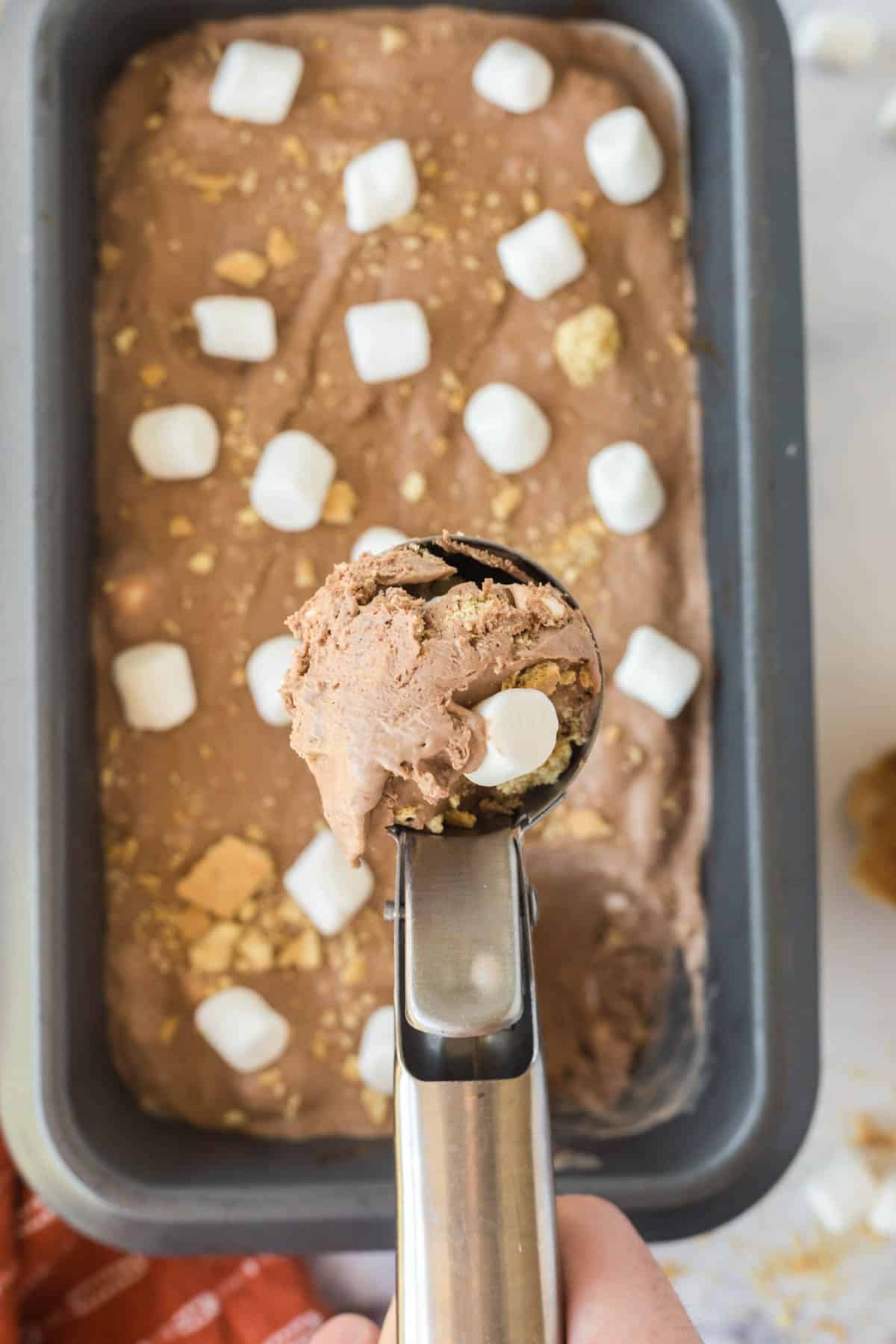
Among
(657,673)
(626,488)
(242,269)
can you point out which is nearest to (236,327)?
(242,269)

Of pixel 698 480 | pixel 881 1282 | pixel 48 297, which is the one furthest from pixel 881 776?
pixel 48 297

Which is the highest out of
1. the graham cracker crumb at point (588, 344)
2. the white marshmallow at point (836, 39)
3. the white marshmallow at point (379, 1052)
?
the white marshmallow at point (836, 39)

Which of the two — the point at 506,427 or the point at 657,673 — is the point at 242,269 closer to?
the point at 506,427

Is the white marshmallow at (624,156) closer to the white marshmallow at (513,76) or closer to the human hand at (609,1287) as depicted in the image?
the white marshmallow at (513,76)

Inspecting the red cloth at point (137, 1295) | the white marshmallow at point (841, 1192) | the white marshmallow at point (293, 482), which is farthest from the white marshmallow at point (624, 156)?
the red cloth at point (137, 1295)

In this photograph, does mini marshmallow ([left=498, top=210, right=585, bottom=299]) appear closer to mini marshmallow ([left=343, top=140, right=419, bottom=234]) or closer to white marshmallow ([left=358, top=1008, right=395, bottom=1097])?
mini marshmallow ([left=343, top=140, right=419, bottom=234])

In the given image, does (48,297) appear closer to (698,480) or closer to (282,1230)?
(698,480)
